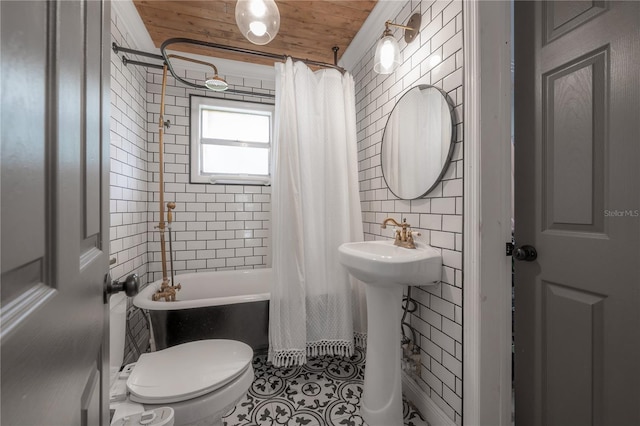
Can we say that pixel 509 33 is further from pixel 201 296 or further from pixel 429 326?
pixel 201 296

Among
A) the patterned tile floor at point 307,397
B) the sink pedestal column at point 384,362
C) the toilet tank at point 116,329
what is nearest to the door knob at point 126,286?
the toilet tank at point 116,329

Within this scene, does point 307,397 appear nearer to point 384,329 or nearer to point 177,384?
point 384,329

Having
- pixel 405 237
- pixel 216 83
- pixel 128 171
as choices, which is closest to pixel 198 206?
pixel 128 171

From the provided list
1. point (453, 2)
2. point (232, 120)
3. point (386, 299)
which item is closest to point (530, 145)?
point (453, 2)

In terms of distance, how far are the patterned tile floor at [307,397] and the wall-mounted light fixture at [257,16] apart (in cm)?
207

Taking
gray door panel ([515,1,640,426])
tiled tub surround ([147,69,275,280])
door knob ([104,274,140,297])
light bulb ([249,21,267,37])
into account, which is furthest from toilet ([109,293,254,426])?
light bulb ([249,21,267,37])

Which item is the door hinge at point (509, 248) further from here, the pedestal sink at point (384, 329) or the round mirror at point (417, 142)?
the round mirror at point (417, 142)

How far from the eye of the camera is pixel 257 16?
125 cm

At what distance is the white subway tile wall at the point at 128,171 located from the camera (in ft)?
5.85

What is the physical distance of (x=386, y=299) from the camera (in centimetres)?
142

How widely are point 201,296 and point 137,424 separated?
1.55 m

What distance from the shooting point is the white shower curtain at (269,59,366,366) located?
5.86 ft

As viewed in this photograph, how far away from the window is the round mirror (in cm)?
139

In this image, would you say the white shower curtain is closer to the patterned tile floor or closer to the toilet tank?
the patterned tile floor
